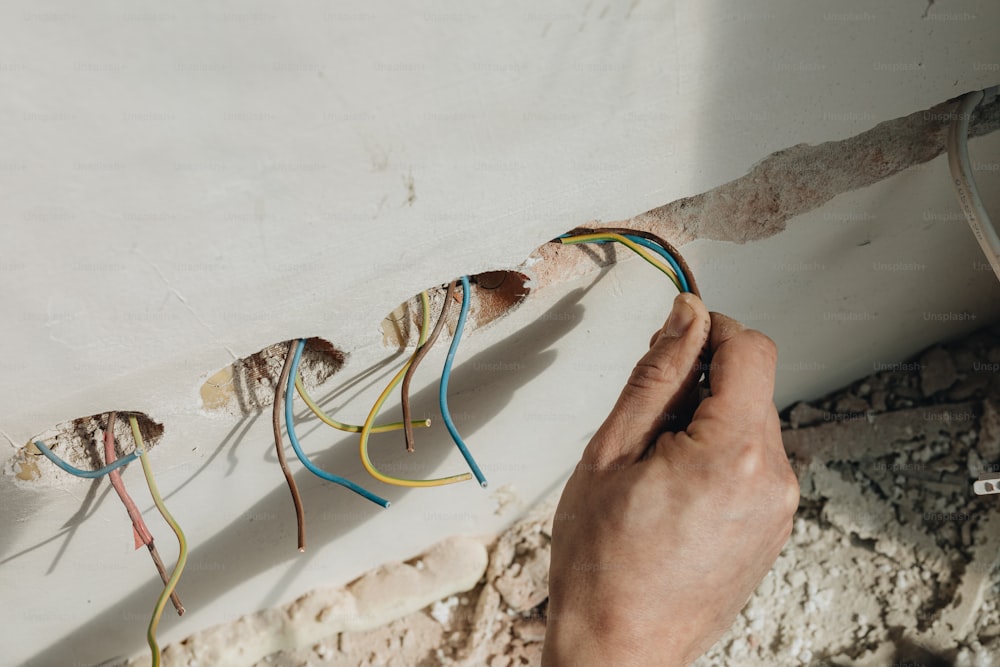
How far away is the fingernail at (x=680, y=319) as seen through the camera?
39.1 inches

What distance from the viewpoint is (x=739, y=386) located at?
96cm

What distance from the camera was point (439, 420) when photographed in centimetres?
127

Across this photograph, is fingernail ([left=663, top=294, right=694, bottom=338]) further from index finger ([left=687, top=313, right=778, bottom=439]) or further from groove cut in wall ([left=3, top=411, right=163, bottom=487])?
groove cut in wall ([left=3, top=411, right=163, bottom=487])

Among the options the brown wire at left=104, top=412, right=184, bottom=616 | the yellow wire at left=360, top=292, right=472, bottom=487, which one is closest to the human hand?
the yellow wire at left=360, top=292, right=472, bottom=487

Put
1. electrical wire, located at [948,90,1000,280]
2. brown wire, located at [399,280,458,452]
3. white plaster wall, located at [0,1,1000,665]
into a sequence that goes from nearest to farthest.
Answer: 1. white plaster wall, located at [0,1,1000,665]
2. brown wire, located at [399,280,458,452]
3. electrical wire, located at [948,90,1000,280]

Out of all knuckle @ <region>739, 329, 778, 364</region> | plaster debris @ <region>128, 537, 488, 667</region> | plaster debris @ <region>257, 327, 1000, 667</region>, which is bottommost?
plaster debris @ <region>257, 327, 1000, 667</region>

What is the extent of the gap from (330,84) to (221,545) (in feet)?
2.91

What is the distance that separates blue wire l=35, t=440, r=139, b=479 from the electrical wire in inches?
47.0

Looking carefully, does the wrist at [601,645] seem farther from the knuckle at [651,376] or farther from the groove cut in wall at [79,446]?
the groove cut in wall at [79,446]

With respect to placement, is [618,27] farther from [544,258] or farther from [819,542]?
[819,542]

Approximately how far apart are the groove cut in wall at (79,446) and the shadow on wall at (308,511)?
0.18 ft

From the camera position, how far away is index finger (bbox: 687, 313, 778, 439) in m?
0.96

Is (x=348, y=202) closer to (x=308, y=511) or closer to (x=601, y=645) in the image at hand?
(x=601, y=645)

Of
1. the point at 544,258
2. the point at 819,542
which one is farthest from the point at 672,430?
the point at 819,542
